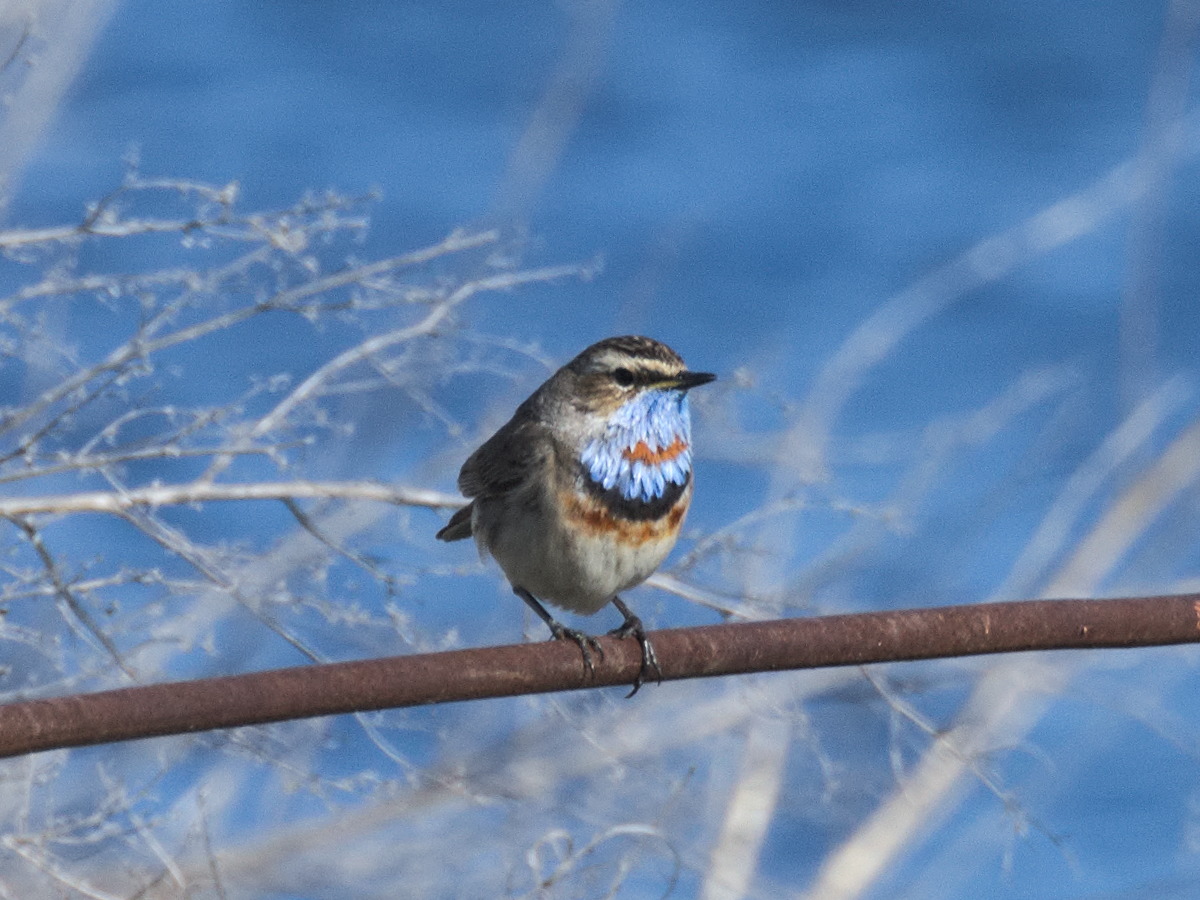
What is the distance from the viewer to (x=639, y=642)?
3.14 meters

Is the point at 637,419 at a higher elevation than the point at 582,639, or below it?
higher

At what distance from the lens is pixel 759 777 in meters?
4.82

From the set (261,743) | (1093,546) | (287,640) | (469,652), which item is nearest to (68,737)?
(469,652)

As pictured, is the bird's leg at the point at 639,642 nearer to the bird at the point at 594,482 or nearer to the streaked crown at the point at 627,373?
the bird at the point at 594,482

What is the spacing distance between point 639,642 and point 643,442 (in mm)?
629

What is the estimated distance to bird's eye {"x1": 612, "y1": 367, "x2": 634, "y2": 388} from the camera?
375cm

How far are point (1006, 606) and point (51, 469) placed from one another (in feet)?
6.88

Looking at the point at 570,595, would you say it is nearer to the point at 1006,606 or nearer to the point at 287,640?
the point at 287,640

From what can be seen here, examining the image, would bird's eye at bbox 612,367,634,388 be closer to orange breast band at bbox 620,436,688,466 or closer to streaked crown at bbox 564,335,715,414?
streaked crown at bbox 564,335,715,414

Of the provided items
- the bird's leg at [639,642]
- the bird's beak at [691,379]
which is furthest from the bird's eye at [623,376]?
the bird's leg at [639,642]

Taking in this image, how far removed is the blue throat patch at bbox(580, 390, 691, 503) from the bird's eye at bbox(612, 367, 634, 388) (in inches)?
1.8

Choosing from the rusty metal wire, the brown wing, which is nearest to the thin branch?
the brown wing

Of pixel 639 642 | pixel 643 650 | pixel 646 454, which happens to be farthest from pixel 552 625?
pixel 643 650

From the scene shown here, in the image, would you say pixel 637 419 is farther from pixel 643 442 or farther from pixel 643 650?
pixel 643 650
